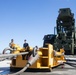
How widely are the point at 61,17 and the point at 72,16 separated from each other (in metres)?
1.04

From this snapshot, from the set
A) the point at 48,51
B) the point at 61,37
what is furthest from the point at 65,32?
the point at 48,51

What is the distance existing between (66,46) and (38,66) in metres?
14.0

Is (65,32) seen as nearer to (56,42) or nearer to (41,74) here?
(56,42)

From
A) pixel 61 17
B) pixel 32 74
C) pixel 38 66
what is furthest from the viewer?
pixel 61 17

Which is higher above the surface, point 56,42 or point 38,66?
point 56,42

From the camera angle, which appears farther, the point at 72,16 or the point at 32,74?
the point at 72,16

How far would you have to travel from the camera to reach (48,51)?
389 inches

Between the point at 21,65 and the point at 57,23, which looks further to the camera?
the point at 57,23

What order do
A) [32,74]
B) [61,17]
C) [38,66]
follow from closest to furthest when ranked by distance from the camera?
[32,74], [38,66], [61,17]

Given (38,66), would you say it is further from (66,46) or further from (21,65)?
(66,46)

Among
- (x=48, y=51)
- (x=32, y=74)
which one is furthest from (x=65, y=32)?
(x=32, y=74)

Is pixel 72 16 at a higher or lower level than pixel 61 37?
higher

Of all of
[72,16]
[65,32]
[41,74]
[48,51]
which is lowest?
[41,74]

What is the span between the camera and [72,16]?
2266cm
